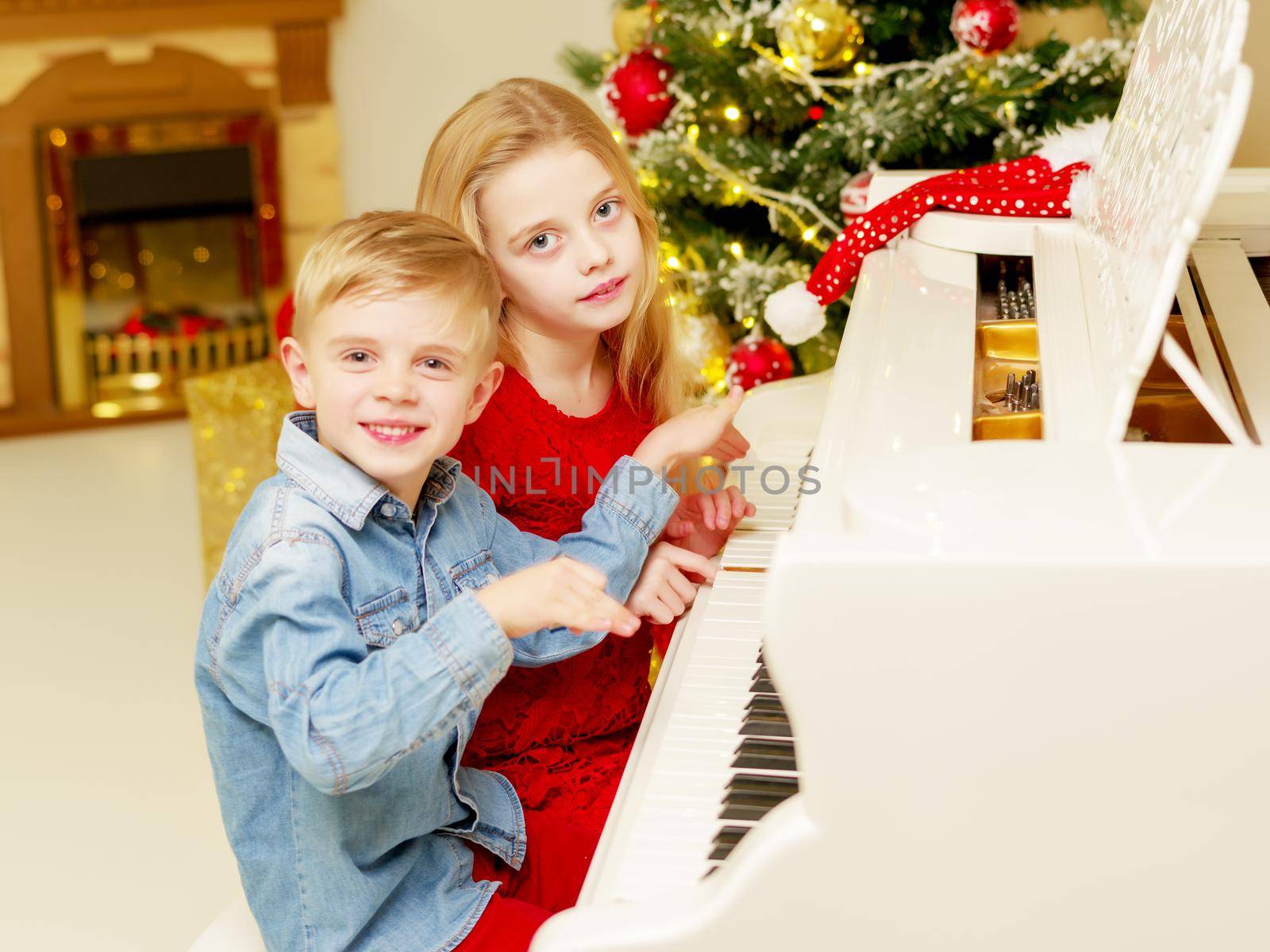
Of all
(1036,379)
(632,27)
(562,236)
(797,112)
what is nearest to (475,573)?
(562,236)

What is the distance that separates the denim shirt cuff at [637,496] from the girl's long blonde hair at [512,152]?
0.20m

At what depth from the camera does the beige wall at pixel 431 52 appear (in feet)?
16.1

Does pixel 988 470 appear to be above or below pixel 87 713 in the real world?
above

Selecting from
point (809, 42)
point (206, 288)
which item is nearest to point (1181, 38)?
point (809, 42)

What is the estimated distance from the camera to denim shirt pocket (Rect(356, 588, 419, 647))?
1.17m

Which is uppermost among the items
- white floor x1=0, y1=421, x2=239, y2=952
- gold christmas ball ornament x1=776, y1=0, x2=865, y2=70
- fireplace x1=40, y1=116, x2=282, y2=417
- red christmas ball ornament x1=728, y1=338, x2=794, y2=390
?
gold christmas ball ornament x1=776, y1=0, x2=865, y2=70

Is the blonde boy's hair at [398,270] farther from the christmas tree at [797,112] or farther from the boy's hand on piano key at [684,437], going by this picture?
the christmas tree at [797,112]

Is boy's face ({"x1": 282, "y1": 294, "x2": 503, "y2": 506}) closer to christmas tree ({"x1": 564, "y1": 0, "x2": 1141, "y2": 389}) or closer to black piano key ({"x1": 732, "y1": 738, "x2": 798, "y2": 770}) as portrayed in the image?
black piano key ({"x1": 732, "y1": 738, "x2": 798, "y2": 770})

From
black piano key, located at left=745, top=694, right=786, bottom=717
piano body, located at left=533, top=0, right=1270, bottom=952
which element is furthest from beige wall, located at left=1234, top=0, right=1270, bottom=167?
black piano key, located at left=745, top=694, right=786, bottom=717

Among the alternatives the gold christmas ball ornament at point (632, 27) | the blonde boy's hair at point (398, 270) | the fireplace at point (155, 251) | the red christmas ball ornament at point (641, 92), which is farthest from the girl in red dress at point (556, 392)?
the fireplace at point (155, 251)

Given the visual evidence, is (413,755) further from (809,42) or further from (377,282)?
(809,42)

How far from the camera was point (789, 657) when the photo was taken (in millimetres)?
759

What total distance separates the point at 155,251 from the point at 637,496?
3788 millimetres

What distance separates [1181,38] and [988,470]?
54cm
